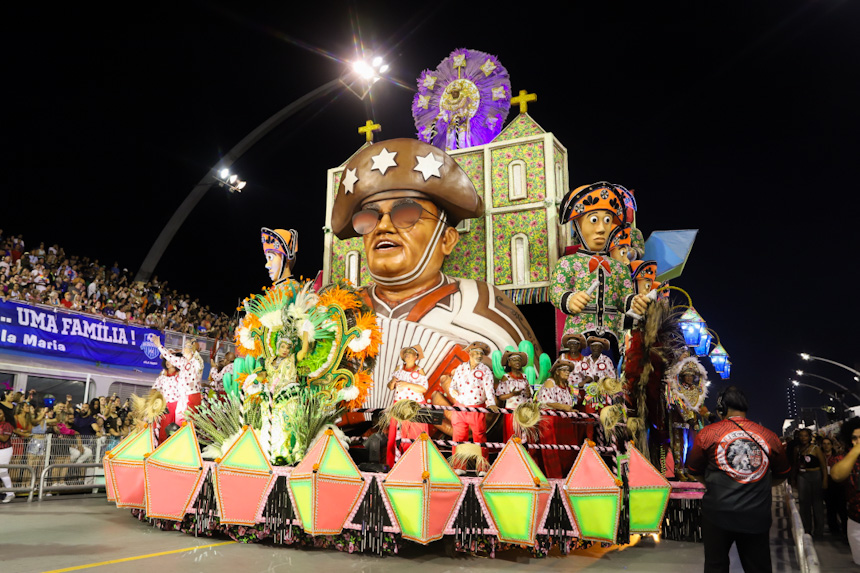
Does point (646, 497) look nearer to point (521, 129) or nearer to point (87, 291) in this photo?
point (521, 129)

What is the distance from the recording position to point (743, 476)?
3363 millimetres

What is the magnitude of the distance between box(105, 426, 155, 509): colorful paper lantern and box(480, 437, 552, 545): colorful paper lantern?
349cm

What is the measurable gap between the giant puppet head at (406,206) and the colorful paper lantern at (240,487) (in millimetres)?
3122

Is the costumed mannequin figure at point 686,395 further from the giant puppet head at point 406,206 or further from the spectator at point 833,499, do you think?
the giant puppet head at point 406,206

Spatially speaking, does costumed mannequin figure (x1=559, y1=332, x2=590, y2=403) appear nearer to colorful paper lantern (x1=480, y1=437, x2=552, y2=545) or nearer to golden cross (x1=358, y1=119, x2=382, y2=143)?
colorful paper lantern (x1=480, y1=437, x2=552, y2=545)

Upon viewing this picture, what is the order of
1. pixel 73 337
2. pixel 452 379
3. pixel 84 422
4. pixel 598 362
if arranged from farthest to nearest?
1. pixel 73 337
2. pixel 84 422
3. pixel 598 362
4. pixel 452 379

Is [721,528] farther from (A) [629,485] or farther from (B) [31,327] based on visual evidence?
(B) [31,327]

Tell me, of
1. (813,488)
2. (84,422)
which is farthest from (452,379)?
(84,422)

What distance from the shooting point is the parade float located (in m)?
5.04

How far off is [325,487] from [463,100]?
6.75 metres

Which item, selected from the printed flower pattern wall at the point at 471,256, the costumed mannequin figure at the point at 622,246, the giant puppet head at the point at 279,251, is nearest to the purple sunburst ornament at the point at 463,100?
the printed flower pattern wall at the point at 471,256

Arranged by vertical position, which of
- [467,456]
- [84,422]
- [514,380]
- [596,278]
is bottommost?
[467,456]

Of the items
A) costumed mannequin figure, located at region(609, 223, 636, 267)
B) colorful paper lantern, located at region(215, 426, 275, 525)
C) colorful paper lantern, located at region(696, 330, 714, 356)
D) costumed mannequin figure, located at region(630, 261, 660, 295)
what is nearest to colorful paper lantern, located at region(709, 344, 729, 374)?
colorful paper lantern, located at region(696, 330, 714, 356)

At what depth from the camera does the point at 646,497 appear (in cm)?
549
